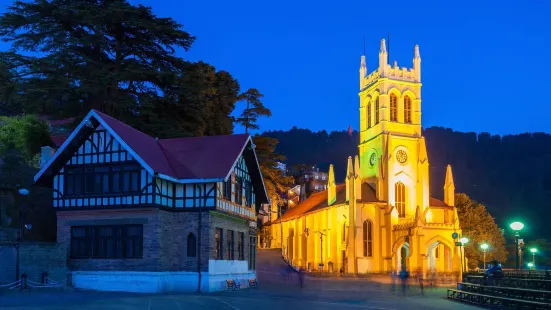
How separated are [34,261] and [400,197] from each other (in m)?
51.3

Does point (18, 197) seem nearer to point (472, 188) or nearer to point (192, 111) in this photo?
point (192, 111)

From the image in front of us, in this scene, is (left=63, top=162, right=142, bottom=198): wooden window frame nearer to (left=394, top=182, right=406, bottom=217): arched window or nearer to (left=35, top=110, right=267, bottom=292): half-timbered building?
(left=35, top=110, right=267, bottom=292): half-timbered building

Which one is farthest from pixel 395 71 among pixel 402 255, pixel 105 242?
pixel 105 242

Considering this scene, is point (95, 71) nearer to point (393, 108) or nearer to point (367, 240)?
point (367, 240)

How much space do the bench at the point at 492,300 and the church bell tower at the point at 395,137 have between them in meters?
42.7

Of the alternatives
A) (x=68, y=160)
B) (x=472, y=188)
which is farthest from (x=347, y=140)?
(x=68, y=160)

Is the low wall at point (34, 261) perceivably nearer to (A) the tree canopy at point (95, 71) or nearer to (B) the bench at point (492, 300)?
(A) the tree canopy at point (95, 71)

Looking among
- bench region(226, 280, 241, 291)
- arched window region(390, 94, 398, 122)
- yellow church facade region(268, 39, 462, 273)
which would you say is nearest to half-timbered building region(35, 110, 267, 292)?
bench region(226, 280, 241, 291)

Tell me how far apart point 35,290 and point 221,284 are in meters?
9.06

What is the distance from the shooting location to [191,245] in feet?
103

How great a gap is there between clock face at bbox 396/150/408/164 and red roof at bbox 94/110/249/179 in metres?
43.6

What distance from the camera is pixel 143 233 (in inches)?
1200

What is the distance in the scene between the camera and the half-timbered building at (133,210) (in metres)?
30.2

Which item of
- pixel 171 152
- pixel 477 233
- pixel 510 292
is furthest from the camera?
pixel 477 233
